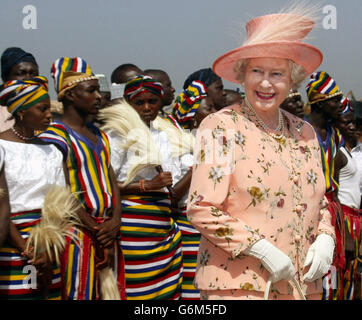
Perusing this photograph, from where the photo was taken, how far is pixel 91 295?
405 centimetres

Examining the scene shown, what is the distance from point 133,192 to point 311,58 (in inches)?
84.5

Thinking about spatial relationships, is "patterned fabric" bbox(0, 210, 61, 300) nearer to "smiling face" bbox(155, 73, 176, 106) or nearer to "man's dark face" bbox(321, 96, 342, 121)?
"smiling face" bbox(155, 73, 176, 106)

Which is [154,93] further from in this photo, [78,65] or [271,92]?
[271,92]

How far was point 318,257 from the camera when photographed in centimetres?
275

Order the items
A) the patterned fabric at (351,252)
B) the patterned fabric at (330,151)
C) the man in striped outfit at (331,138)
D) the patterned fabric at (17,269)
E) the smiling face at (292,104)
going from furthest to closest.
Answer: the smiling face at (292,104) < the patterned fabric at (351,252) < the man in striped outfit at (331,138) < the patterned fabric at (330,151) < the patterned fabric at (17,269)

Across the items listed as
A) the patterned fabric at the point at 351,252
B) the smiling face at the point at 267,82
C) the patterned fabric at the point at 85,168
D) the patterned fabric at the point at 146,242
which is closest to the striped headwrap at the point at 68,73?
the patterned fabric at the point at 85,168

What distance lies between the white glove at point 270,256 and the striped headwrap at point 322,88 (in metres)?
3.39

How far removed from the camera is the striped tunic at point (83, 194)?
13.0 feet

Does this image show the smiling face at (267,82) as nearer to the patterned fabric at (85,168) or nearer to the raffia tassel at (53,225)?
the raffia tassel at (53,225)

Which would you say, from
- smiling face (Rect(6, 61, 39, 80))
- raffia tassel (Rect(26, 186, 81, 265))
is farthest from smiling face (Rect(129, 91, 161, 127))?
smiling face (Rect(6, 61, 39, 80))

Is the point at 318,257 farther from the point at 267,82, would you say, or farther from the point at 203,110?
the point at 203,110

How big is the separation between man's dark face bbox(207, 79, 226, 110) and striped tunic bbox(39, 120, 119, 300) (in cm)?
229

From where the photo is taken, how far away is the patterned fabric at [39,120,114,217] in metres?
4.03
